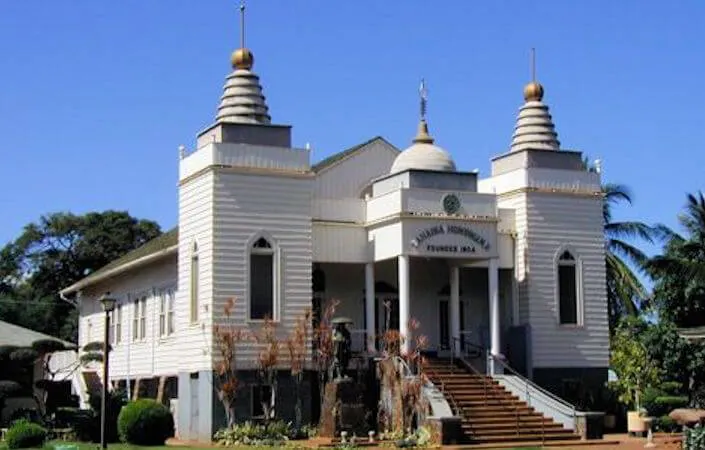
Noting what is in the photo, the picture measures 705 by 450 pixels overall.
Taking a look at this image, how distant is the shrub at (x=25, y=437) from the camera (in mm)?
30688

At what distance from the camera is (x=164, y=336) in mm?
40906

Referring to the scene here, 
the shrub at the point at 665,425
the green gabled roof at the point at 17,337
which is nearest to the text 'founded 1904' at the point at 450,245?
the shrub at the point at 665,425

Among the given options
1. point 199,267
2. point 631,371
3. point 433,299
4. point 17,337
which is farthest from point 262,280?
point 17,337

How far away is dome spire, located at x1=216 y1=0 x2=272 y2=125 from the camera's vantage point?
35531 millimetres

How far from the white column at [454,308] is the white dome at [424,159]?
10.3 feet

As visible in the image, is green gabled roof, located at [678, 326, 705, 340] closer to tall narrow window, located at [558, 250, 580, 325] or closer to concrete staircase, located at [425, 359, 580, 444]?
tall narrow window, located at [558, 250, 580, 325]

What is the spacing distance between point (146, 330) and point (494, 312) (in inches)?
537

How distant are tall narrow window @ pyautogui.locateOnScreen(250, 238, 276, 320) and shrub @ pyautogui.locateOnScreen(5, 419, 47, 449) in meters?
6.56

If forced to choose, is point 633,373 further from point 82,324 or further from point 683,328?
point 82,324

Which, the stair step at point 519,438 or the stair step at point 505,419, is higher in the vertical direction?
the stair step at point 505,419

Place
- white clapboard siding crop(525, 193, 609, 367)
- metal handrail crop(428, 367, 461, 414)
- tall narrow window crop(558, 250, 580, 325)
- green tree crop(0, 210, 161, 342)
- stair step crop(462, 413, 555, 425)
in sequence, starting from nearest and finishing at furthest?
stair step crop(462, 413, 555, 425) < metal handrail crop(428, 367, 461, 414) < white clapboard siding crop(525, 193, 609, 367) < tall narrow window crop(558, 250, 580, 325) < green tree crop(0, 210, 161, 342)

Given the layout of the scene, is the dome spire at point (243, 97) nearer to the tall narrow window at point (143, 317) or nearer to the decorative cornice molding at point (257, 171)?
the decorative cornice molding at point (257, 171)

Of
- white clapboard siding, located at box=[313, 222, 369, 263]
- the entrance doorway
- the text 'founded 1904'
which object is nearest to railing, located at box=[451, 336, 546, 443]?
the entrance doorway

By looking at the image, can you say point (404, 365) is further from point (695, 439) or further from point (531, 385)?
point (695, 439)
